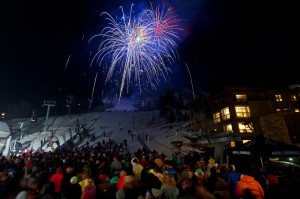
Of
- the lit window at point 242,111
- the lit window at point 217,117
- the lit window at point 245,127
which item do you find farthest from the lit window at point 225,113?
the lit window at point 245,127

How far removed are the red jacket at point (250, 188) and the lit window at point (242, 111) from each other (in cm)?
3110

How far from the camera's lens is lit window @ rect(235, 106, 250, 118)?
3503 centimetres

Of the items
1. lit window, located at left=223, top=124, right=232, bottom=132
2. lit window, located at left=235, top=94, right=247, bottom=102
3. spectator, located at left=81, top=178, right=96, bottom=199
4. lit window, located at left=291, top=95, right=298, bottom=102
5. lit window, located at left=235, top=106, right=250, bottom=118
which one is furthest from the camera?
lit window, located at left=291, top=95, right=298, bottom=102

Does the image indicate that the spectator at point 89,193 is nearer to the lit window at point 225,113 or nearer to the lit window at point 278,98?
the lit window at point 225,113

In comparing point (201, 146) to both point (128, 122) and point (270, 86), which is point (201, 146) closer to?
point (270, 86)

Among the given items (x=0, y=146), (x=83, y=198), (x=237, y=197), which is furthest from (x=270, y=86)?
(x=0, y=146)

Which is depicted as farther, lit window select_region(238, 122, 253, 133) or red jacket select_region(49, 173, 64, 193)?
lit window select_region(238, 122, 253, 133)

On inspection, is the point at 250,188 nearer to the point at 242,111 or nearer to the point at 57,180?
the point at 57,180

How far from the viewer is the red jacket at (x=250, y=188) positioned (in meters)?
6.08

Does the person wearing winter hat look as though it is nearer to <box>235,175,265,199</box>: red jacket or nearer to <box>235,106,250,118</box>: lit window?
<box>235,175,265,199</box>: red jacket

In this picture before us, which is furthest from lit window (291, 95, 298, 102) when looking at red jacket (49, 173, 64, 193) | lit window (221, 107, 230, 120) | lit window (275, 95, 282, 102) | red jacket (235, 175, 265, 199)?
red jacket (49, 173, 64, 193)

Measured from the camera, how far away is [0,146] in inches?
1175

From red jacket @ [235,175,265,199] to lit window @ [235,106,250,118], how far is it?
3110 centimetres

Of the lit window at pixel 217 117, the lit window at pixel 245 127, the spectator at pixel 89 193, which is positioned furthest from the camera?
the lit window at pixel 217 117
